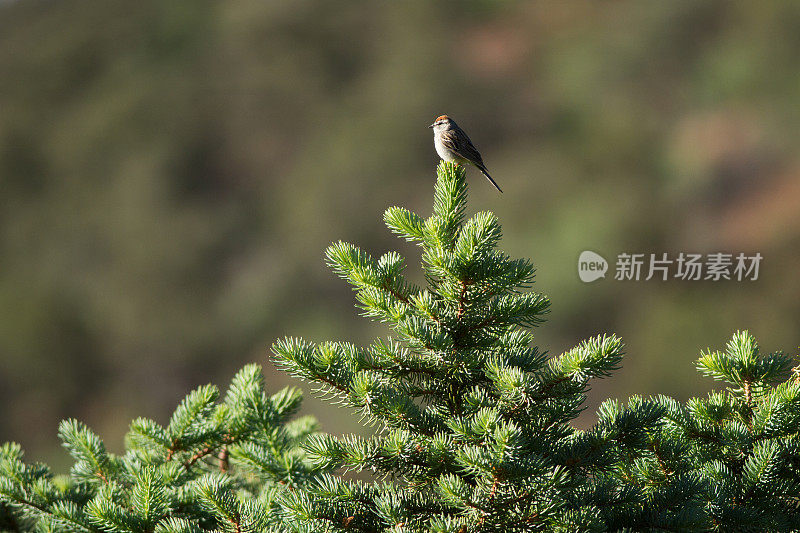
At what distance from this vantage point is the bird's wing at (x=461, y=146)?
A: 13.9 ft

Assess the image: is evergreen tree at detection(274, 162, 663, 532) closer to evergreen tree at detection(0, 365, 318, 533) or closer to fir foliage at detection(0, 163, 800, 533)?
fir foliage at detection(0, 163, 800, 533)

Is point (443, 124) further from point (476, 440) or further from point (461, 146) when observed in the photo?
point (476, 440)

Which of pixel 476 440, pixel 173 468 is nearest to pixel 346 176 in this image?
pixel 173 468

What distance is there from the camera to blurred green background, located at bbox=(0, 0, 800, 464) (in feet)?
104

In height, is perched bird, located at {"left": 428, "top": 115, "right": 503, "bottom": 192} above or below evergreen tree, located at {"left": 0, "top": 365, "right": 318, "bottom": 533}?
above

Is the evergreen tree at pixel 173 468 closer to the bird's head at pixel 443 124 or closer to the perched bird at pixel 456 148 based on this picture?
the perched bird at pixel 456 148

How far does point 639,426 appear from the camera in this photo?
1581 millimetres

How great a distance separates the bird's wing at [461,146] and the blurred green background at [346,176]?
22.9 meters

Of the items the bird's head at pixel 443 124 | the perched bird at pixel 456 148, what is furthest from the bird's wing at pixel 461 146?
the bird's head at pixel 443 124

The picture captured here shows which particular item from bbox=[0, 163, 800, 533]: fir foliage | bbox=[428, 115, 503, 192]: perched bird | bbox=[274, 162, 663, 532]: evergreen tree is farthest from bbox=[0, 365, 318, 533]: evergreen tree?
bbox=[428, 115, 503, 192]: perched bird

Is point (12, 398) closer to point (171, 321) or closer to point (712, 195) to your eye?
point (171, 321)

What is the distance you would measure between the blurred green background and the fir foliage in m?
25.0

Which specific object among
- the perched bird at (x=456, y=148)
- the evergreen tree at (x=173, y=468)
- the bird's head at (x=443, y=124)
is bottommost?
the evergreen tree at (x=173, y=468)

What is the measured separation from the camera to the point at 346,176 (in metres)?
35.9
